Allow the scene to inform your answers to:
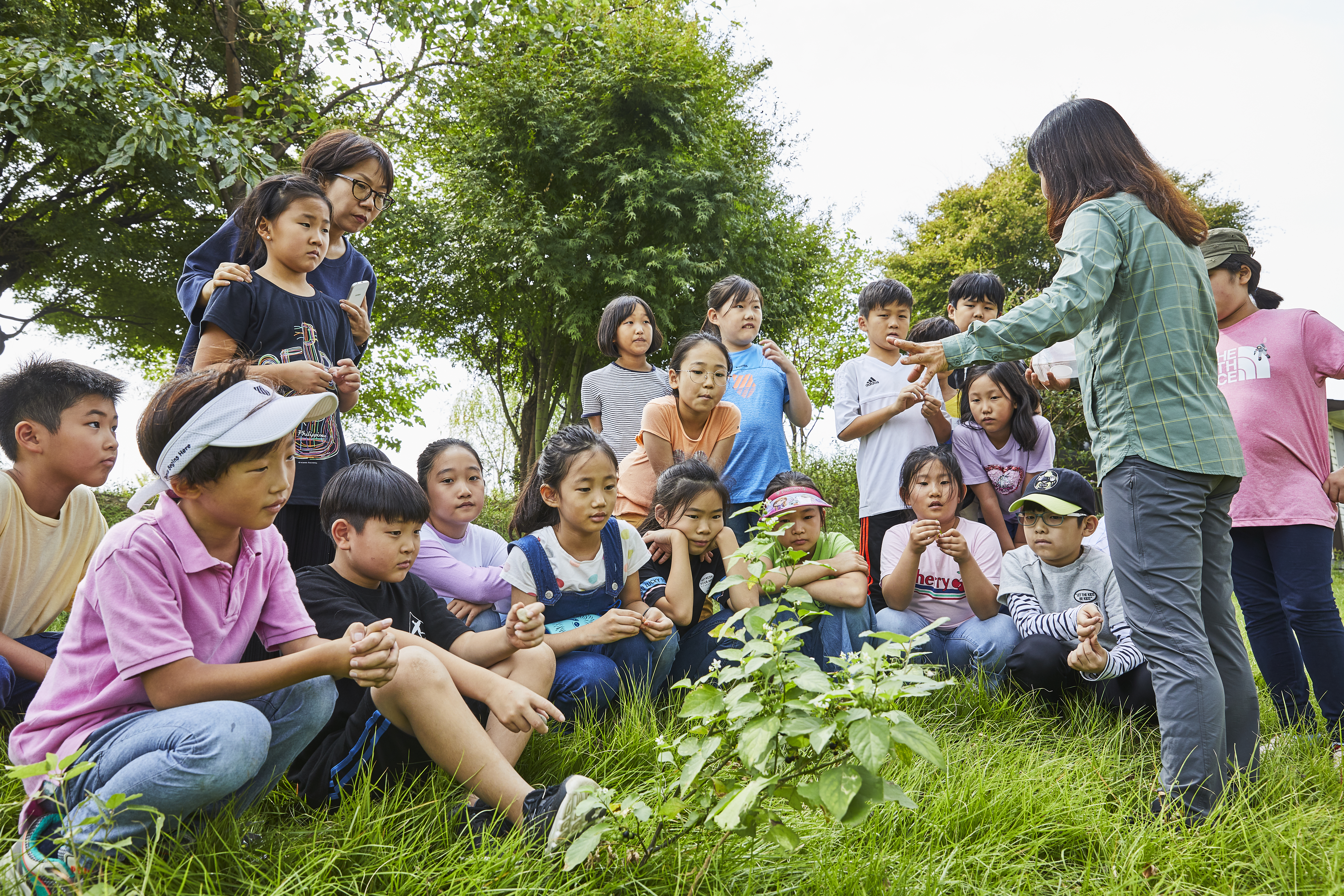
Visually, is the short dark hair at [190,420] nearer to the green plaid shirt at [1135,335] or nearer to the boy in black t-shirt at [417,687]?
the boy in black t-shirt at [417,687]

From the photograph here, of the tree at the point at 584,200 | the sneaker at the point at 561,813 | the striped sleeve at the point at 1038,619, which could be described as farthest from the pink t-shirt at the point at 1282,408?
the tree at the point at 584,200

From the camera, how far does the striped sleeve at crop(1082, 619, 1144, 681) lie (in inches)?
119

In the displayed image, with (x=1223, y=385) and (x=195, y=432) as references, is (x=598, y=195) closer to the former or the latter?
(x=1223, y=385)

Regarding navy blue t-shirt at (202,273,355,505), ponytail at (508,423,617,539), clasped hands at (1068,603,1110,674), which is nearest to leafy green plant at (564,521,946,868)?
clasped hands at (1068,603,1110,674)

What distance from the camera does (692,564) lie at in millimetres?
3602

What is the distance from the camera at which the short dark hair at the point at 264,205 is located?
291 cm

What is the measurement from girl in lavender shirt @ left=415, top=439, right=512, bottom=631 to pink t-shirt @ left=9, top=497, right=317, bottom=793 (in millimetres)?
1101

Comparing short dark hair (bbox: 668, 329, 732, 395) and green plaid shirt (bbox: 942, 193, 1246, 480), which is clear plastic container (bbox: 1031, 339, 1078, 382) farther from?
short dark hair (bbox: 668, 329, 732, 395)

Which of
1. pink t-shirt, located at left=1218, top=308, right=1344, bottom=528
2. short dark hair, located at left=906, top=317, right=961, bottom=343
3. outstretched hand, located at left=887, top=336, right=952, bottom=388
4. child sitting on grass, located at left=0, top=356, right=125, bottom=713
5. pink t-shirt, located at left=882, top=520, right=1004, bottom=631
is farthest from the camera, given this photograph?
short dark hair, located at left=906, top=317, right=961, bottom=343

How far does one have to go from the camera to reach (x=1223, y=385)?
3.43 metres

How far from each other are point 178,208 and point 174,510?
13081 millimetres

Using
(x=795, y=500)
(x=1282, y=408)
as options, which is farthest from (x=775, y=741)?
(x=1282, y=408)

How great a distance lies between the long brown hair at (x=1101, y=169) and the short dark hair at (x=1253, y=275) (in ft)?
2.71

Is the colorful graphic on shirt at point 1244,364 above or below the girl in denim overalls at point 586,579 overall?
above
